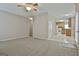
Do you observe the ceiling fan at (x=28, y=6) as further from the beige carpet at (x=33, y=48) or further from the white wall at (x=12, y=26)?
the beige carpet at (x=33, y=48)

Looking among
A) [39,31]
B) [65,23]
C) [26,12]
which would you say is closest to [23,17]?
[26,12]

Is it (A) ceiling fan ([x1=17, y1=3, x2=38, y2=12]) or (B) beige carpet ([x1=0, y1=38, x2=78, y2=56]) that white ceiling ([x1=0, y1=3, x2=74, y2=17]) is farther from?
(B) beige carpet ([x1=0, y1=38, x2=78, y2=56])

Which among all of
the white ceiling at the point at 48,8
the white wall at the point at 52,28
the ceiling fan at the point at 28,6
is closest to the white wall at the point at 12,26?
the white ceiling at the point at 48,8

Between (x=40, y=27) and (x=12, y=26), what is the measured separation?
0.64 m

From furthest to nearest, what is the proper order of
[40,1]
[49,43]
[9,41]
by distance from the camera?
[49,43] → [9,41] → [40,1]

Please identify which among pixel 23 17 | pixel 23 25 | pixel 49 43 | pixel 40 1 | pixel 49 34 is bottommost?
pixel 49 43

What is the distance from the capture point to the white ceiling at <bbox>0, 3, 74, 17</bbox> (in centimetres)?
263

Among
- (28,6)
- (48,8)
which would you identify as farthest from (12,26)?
(48,8)

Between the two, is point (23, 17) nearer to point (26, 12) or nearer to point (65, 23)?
point (26, 12)

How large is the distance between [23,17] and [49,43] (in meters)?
0.89

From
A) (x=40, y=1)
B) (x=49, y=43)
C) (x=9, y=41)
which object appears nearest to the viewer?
(x=40, y=1)

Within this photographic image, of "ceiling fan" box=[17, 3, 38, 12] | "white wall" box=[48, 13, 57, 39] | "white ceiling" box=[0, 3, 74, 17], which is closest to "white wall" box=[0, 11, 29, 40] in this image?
"white ceiling" box=[0, 3, 74, 17]

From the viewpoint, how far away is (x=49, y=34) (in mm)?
2924

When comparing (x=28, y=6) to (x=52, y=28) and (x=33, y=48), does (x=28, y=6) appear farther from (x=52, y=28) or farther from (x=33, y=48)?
(x=33, y=48)
